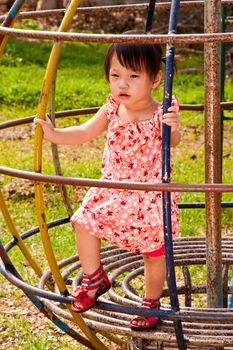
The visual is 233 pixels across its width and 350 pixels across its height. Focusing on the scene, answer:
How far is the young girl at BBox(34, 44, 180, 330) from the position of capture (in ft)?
9.50

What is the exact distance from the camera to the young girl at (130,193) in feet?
9.50

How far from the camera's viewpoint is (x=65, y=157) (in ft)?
23.1

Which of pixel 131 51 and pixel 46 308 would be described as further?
pixel 46 308

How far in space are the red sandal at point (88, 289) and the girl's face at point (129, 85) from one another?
1.84 ft

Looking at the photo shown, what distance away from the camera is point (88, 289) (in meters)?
2.96

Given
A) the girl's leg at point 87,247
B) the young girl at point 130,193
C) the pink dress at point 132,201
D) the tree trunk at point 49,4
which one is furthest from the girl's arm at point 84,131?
the tree trunk at point 49,4

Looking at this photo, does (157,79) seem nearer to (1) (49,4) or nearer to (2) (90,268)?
(2) (90,268)

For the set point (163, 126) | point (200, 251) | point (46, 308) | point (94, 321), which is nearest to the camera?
point (163, 126)

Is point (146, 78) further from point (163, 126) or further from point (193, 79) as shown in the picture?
point (193, 79)

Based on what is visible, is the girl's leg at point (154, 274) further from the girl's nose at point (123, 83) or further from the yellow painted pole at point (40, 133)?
the girl's nose at point (123, 83)

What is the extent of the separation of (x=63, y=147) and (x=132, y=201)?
450 centimetres

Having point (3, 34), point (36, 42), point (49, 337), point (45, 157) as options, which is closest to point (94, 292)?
point (3, 34)

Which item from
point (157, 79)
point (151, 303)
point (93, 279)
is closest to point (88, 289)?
point (93, 279)

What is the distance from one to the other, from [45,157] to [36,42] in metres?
5.35
